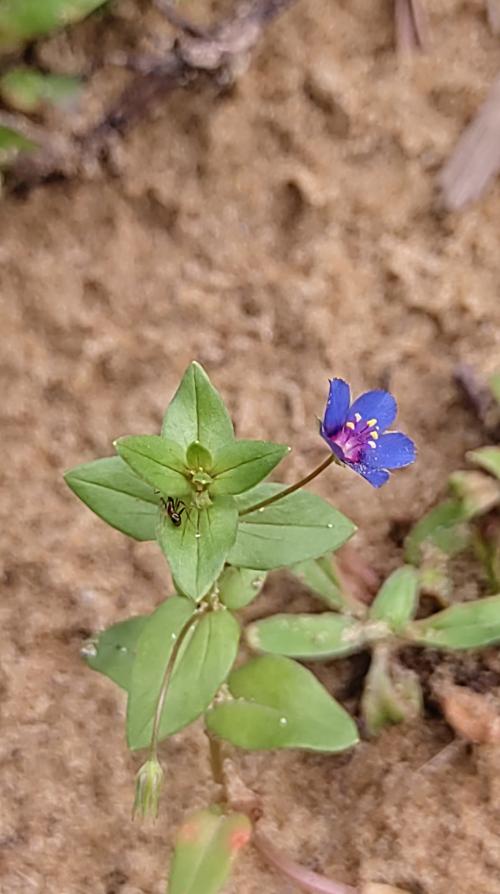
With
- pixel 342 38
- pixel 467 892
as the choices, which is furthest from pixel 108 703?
pixel 342 38

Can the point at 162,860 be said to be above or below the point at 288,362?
below

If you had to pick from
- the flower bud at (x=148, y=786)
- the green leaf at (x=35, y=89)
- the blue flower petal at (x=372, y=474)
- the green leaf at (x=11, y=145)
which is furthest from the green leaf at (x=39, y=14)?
the flower bud at (x=148, y=786)

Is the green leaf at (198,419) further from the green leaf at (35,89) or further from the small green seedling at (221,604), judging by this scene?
the green leaf at (35,89)

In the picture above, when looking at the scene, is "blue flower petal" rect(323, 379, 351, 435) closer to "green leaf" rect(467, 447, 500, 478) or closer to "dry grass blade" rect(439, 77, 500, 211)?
"green leaf" rect(467, 447, 500, 478)

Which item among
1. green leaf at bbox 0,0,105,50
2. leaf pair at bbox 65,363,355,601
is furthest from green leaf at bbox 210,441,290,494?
green leaf at bbox 0,0,105,50

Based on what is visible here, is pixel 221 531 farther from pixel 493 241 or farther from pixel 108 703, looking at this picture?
pixel 493 241
